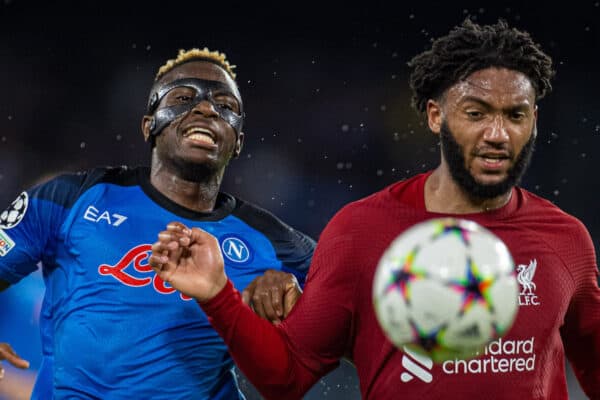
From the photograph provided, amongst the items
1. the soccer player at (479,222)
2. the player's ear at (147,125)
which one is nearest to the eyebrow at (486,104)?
the soccer player at (479,222)

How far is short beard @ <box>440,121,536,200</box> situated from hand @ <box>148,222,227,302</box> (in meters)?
0.77

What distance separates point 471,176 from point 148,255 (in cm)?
123

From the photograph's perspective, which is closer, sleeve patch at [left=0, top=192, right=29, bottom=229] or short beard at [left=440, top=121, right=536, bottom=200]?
short beard at [left=440, top=121, right=536, bottom=200]

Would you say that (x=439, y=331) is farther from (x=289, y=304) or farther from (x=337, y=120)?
(x=337, y=120)

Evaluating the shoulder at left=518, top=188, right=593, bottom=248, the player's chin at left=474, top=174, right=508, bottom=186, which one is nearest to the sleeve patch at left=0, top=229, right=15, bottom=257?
the player's chin at left=474, top=174, right=508, bottom=186

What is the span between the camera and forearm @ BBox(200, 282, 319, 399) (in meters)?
2.26

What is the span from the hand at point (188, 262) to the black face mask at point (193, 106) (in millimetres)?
940

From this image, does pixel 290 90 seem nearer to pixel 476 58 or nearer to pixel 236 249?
pixel 236 249

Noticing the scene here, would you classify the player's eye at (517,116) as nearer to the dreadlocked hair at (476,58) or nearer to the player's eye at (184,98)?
the dreadlocked hair at (476,58)

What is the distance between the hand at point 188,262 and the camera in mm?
2244

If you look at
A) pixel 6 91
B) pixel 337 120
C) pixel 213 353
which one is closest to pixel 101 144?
pixel 6 91

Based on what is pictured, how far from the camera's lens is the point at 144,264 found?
2842mm

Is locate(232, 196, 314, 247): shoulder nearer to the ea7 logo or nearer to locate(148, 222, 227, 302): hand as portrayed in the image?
the ea7 logo

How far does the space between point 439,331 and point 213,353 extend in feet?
3.81
